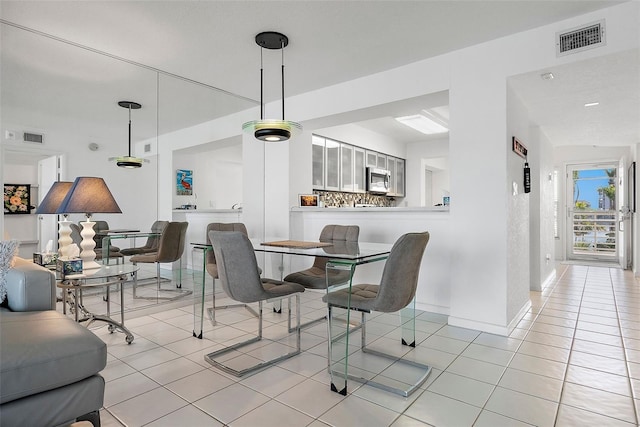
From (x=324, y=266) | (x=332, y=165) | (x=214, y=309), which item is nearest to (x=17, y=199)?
(x=214, y=309)

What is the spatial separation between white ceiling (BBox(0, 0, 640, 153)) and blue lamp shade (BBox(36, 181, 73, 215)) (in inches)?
22.1

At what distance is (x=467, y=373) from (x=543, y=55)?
8.50 ft

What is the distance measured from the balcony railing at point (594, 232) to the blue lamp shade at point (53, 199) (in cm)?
935

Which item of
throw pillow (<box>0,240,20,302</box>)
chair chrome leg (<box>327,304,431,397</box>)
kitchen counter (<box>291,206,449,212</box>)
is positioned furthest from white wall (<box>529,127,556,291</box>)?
throw pillow (<box>0,240,20,302</box>)

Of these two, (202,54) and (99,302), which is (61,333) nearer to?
(99,302)

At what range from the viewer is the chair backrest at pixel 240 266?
7.95ft

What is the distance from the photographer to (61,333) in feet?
5.11

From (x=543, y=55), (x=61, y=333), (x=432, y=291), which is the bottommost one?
(x=432, y=291)

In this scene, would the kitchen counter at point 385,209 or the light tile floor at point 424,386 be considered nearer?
the light tile floor at point 424,386

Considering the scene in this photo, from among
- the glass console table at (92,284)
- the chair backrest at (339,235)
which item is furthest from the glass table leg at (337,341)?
the glass console table at (92,284)

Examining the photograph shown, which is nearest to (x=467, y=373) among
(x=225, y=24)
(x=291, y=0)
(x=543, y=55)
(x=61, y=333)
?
(x=61, y=333)

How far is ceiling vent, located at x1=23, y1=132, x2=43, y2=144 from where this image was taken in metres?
2.91

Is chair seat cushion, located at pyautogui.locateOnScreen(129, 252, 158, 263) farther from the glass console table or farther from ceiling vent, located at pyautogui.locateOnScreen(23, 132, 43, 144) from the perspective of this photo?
ceiling vent, located at pyautogui.locateOnScreen(23, 132, 43, 144)

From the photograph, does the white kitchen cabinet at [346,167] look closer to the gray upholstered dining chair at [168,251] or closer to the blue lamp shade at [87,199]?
the gray upholstered dining chair at [168,251]
